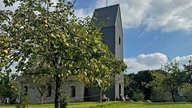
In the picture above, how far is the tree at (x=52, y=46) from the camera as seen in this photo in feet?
16.3

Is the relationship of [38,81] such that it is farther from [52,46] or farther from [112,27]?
[112,27]

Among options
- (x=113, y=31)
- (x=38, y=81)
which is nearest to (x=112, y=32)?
(x=113, y=31)

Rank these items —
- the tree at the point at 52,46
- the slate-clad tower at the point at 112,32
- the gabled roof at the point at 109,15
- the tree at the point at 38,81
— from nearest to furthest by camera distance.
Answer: the tree at the point at 52,46 < the tree at the point at 38,81 < the slate-clad tower at the point at 112,32 < the gabled roof at the point at 109,15

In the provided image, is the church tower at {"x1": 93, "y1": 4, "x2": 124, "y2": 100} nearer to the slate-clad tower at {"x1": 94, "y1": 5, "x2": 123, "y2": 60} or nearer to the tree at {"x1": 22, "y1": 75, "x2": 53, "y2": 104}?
the slate-clad tower at {"x1": 94, "y1": 5, "x2": 123, "y2": 60}

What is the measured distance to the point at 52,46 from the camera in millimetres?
5395

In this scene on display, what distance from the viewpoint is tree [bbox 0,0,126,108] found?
16.3 feet

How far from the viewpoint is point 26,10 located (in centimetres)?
639

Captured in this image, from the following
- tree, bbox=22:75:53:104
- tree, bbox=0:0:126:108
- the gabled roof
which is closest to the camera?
tree, bbox=0:0:126:108

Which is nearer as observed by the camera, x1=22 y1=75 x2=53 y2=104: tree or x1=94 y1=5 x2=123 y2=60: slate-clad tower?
x1=22 y1=75 x2=53 y2=104: tree

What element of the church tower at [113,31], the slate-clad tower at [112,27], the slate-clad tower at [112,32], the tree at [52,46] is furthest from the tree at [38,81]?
the slate-clad tower at [112,27]

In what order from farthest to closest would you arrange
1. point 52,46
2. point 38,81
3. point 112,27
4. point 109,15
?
1. point 109,15
2. point 112,27
3. point 38,81
4. point 52,46

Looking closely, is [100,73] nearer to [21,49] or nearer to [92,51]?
[92,51]

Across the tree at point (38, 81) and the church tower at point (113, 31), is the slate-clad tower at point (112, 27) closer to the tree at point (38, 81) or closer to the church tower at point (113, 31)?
the church tower at point (113, 31)

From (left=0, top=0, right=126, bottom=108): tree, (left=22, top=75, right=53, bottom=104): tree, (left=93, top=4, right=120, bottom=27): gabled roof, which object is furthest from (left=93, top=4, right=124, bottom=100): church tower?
(left=0, top=0, right=126, bottom=108): tree
